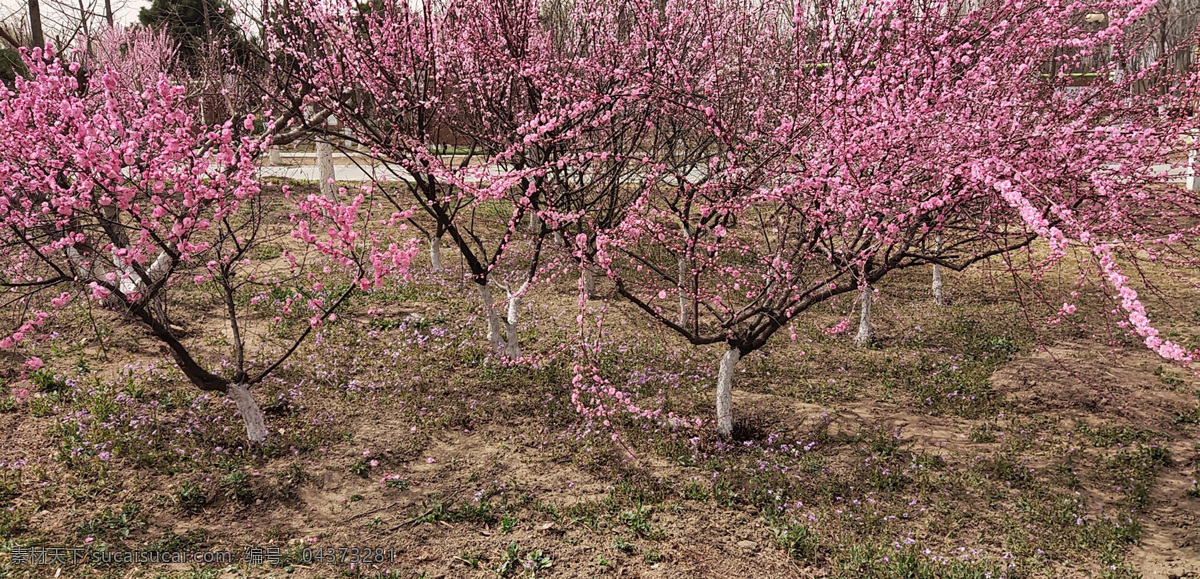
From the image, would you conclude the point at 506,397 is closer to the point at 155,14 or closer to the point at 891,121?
the point at 891,121

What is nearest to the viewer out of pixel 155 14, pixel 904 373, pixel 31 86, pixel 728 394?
pixel 31 86

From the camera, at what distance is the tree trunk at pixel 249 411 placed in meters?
5.48

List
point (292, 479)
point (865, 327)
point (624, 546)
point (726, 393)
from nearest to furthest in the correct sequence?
point (624, 546), point (292, 479), point (726, 393), point (865, 327)

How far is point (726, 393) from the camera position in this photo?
6031 mm

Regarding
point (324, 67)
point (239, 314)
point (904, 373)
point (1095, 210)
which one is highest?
point (324, 67)

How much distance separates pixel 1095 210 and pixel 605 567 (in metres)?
4.72

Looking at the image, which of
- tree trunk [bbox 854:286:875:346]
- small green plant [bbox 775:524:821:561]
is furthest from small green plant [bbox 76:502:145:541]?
tree trunk [bbox 854:286:875:346]

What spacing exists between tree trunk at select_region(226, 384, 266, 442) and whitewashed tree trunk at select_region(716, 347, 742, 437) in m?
3.82

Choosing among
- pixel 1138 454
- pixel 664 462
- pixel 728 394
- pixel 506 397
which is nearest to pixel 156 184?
pixel 506 397

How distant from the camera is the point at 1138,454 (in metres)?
5.70

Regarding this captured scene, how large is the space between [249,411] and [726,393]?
3938 millimetres

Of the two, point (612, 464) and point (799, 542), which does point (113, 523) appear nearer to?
point (612, 464)

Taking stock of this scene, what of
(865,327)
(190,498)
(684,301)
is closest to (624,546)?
(190,498)

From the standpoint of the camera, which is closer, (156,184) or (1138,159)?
(156,184)
